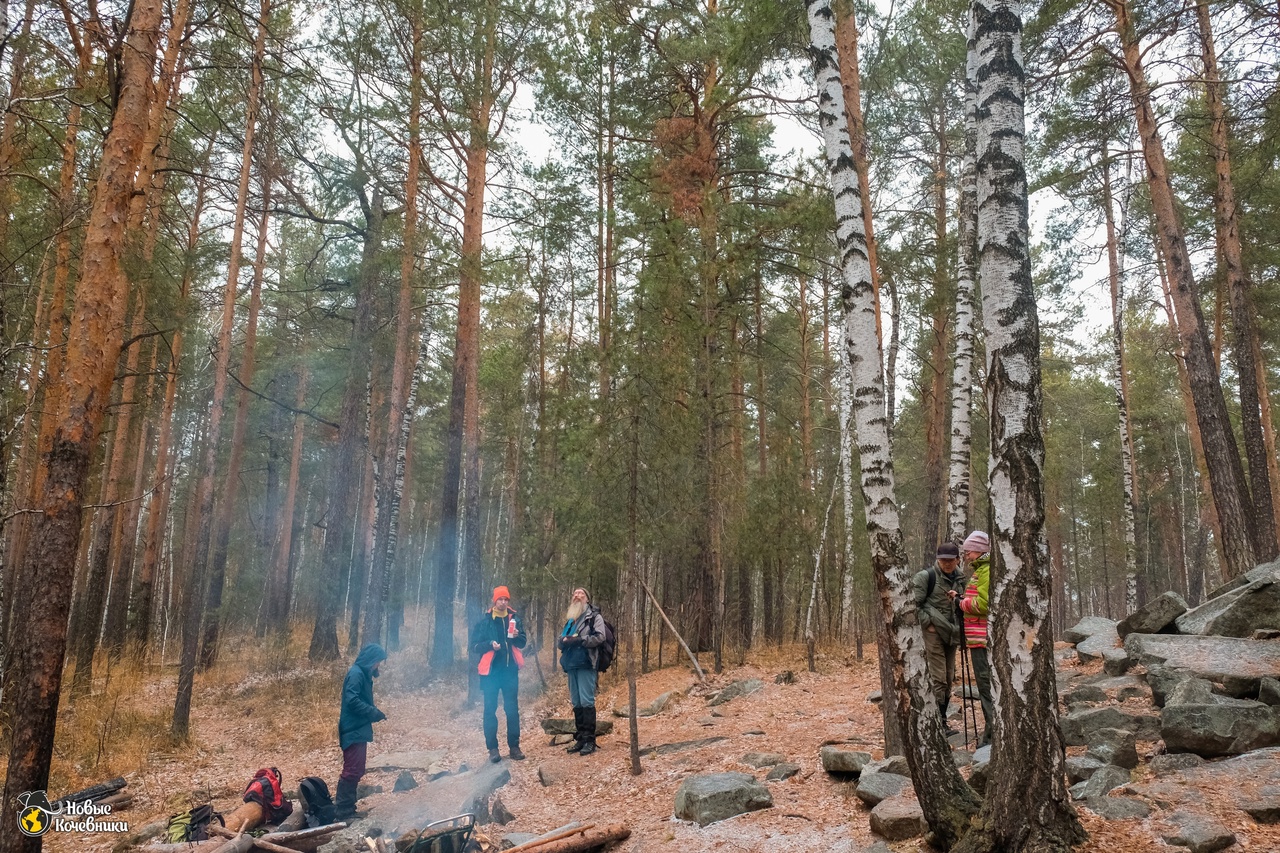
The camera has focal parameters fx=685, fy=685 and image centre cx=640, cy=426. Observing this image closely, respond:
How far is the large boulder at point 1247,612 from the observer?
7173 millimetres

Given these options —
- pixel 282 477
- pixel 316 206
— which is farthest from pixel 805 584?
pixel 282 477

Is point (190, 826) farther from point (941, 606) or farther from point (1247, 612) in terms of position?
point (1247, 612)

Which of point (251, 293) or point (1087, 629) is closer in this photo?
point (1087, 629)

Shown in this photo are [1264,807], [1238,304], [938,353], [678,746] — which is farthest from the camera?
[938,353]

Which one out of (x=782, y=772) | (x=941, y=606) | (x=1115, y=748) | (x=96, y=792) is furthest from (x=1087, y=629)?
(x=96, y=792)

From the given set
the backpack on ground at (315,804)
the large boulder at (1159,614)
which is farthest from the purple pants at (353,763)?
the large boulder at (1159,614)

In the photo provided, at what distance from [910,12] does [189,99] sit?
1173 centimetres

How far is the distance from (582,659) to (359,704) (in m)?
2.51

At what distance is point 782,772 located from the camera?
6.20 meters

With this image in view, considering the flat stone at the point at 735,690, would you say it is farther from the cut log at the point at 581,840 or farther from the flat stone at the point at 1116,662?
the cut log at the point at 581,840

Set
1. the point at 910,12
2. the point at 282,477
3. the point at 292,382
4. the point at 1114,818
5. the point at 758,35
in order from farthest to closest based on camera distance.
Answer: the point at 282,477 → the point at 292,382 → the point at 910,12 → the point at 758,35 → the point at 1114,818

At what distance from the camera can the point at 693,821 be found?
5422 mm

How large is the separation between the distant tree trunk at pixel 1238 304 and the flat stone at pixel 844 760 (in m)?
8.62

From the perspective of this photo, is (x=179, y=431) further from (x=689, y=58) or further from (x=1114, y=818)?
(x=1114, y=818)
